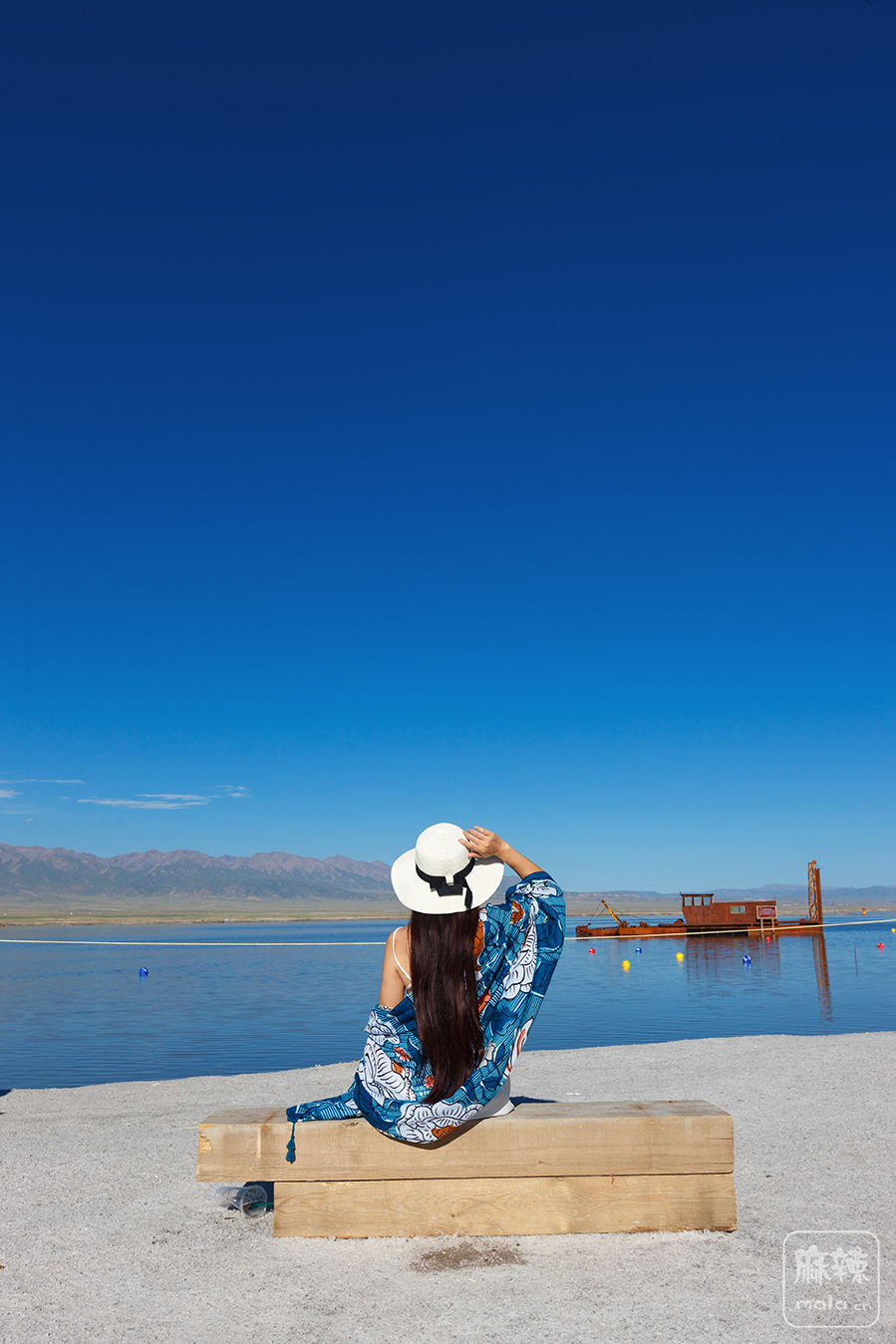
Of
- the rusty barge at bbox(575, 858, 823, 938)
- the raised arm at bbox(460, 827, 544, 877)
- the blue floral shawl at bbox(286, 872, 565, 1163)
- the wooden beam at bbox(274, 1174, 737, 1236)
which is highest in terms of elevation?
the raised arm at bbox(460, 827, 544, 877)

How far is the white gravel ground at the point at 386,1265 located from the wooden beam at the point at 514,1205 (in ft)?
0.21

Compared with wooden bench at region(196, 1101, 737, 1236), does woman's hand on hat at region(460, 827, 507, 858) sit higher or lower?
higher

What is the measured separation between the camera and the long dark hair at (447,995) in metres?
4.16

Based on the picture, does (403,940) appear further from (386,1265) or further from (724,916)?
(724,916)

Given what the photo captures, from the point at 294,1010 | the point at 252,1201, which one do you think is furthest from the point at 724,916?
the point at 252,1201

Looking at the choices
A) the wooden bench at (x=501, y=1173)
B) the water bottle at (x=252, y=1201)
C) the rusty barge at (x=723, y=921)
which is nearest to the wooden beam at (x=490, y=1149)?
the wooden bench at (x=501, y=1173)

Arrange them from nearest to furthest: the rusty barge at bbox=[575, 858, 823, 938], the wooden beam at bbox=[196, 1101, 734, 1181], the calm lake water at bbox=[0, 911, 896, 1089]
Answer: the wooden beam at bbox=[196, 1101, 734, 1181], the calm lake water at bbox=[0, 911, 896, 1089], the rusty barge at bbox=[575, 858, 823, 938]

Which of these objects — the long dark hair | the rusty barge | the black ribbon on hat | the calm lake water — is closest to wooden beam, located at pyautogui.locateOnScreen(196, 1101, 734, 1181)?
the long dark hair

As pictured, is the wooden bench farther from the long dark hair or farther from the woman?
the long dark hair

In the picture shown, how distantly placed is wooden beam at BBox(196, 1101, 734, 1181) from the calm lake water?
9.76 m

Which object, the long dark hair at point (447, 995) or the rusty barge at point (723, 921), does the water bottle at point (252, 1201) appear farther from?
the rusty barge at point (723, 921)

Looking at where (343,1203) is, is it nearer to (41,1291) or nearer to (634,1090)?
(41,1291)

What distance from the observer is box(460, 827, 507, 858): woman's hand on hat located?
4.16 metres

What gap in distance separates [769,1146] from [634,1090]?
2.60 meters
